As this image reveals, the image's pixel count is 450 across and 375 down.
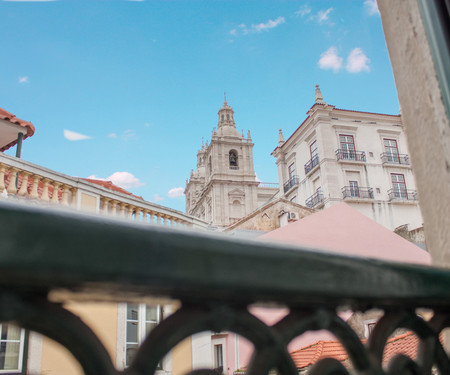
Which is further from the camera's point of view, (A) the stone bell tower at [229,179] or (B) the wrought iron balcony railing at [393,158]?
(A) the stone bell tower at [229,179]

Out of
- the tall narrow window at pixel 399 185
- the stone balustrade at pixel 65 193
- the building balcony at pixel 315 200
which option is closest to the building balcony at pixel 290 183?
the building balcony at pixel 315 200

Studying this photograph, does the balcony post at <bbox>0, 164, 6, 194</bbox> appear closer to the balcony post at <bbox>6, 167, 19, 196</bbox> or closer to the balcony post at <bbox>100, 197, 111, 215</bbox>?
the balcony post at <bbox>6, 167, 19, 196</bbox>

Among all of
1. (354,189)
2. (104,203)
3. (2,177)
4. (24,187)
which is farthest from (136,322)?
(354,189)

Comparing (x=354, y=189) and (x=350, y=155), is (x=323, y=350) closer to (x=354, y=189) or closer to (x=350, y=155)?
(x=354, y=189)

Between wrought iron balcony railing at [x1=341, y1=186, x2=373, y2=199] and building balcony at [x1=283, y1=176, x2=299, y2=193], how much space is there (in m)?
3.98

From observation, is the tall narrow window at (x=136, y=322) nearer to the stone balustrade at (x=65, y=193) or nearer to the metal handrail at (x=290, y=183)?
the stone balustrade at (x=65, y=193)

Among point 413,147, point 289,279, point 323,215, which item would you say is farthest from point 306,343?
point 289,279

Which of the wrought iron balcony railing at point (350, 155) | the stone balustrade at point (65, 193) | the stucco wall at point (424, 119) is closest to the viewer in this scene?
→ the stucco wall at point (424, 119)

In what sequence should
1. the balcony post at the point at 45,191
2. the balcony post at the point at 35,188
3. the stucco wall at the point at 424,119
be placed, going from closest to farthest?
the stucco wall at the point at 424,119
the balcony post at the point at 35,188
the balcony post at the point at 45,191

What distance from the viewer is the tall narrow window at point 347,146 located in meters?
24.5

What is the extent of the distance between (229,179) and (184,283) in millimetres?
41457

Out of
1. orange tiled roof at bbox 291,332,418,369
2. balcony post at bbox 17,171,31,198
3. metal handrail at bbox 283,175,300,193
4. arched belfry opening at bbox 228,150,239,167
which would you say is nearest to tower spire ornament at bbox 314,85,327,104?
metal handrail at bbox 283,175,300,193

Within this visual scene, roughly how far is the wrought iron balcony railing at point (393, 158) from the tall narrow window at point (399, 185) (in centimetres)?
80

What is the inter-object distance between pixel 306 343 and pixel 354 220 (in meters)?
2.19
